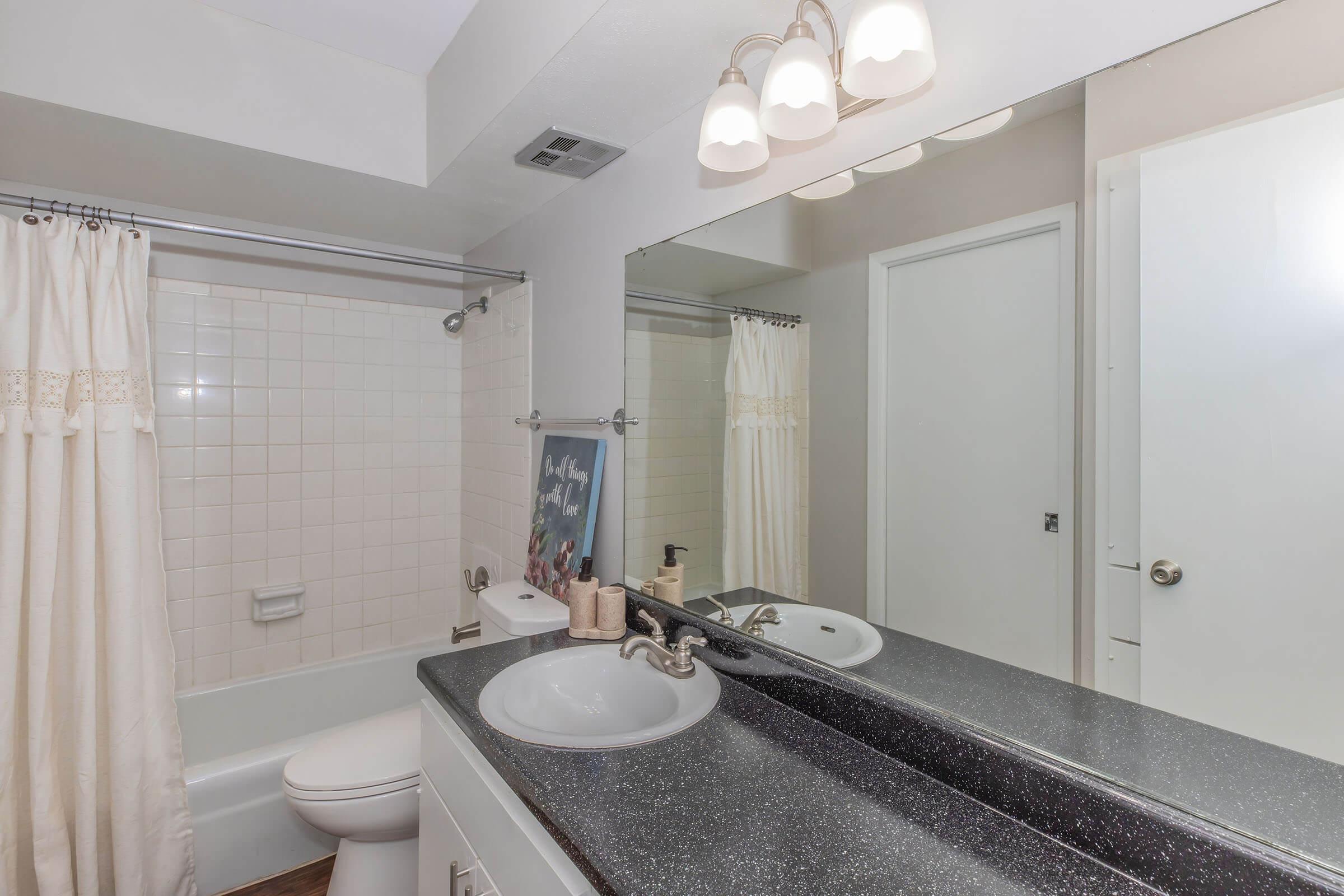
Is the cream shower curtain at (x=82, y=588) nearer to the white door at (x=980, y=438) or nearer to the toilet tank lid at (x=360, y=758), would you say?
the toilet tank lid at (x=360, y=758)

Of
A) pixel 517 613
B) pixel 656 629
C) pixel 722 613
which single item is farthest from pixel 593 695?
pixel 517 613

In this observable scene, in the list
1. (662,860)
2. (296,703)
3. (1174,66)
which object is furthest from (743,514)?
(296,703)

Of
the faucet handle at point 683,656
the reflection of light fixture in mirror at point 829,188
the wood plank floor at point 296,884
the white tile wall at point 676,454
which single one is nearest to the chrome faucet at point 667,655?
the faucet handle at point 683,656

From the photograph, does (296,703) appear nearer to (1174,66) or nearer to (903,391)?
(903,391)

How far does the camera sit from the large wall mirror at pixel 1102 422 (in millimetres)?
618

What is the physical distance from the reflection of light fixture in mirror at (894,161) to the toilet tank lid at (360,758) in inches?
67.4

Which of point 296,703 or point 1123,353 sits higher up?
point 1123,353

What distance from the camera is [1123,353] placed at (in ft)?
2.44

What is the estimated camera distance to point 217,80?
1604 mm

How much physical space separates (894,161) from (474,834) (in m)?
1.35

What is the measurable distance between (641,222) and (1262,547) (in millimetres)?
1408

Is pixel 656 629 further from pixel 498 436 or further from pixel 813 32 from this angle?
pixel 498 436

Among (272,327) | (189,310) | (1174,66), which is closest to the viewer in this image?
(1174,66)

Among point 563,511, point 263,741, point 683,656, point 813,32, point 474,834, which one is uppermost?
point 813,32
